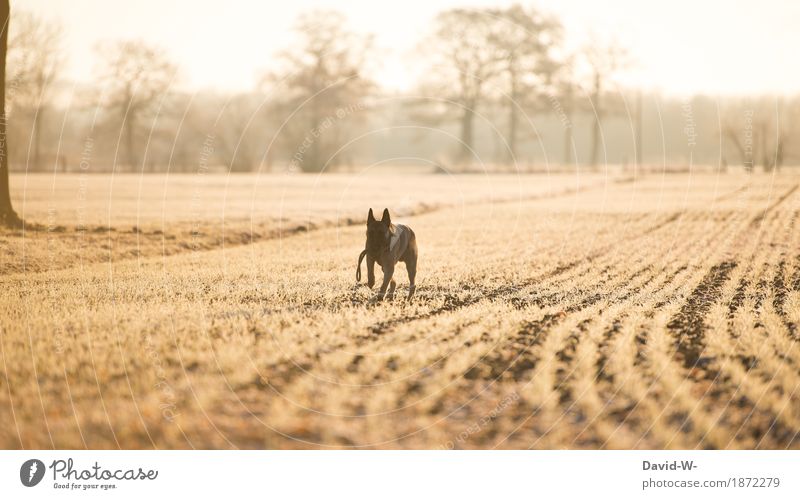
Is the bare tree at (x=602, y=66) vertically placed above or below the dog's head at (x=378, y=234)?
above

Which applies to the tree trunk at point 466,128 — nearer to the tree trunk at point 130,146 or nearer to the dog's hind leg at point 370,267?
the tree trunk at point 130,146

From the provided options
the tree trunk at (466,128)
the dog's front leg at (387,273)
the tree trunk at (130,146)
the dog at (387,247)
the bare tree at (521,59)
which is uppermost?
the bare tree at (521,59)

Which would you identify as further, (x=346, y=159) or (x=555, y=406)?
(x=346, y=159)

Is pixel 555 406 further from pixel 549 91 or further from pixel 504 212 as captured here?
pixel 549 91

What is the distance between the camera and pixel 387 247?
8.10 metres

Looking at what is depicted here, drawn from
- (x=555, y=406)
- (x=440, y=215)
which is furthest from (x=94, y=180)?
(x=555, y=406)

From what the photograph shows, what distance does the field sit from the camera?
19.8 feet

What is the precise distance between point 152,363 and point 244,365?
2.91ft

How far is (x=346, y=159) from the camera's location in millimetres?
33281

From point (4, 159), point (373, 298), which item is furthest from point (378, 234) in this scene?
point (4, 159)

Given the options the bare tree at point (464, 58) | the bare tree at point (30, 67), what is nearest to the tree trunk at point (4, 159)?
the bare tree at point (30, 67)

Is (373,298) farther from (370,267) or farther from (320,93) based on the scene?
(320,93)

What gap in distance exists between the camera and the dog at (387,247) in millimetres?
7965

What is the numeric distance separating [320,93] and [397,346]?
22.4 meters
